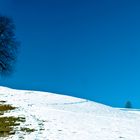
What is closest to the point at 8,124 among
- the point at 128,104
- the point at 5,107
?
the point at 5,107

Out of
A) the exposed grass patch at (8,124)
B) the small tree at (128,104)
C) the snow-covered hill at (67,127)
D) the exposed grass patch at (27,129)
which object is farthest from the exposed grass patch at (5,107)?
the small tree at (128,104)

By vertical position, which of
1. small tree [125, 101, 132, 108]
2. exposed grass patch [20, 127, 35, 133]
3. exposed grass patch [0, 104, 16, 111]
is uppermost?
small tree [125, 101, 132, 108]

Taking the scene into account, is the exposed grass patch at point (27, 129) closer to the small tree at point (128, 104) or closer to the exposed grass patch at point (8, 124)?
the exposed grass patch at point (8, 124)

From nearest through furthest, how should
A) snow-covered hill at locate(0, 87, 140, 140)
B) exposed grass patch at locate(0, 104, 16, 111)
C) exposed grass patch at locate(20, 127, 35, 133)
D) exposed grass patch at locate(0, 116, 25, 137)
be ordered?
snow-covered hill at locate(0, 87, 140, 140) → exposed grass patch at locate(0, 116, 25, 137) → exposed grass patch at locate(20, 127, 35, 133) → exposed grass patch at locate(0, 104, 16, 111)

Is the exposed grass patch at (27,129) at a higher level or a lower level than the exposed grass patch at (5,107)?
lower

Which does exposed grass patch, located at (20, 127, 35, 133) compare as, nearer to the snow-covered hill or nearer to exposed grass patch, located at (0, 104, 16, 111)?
the snow-covered hill

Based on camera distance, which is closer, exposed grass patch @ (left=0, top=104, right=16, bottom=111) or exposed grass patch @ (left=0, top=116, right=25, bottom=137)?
exposed grass patch @ (left=0, top=116, right=25, bottom=137)

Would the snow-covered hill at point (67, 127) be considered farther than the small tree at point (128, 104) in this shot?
No

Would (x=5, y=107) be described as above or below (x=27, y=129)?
above

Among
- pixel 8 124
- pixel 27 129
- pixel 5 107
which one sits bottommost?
pixel 27 129

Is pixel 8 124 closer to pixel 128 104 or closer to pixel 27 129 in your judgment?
pixel 27 129

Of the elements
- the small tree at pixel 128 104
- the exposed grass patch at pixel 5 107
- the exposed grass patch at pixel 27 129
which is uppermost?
the small tree at pixel 128 104

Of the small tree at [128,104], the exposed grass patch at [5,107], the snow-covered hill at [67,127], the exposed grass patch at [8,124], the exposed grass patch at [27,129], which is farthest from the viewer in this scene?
the small tree at [128,104]

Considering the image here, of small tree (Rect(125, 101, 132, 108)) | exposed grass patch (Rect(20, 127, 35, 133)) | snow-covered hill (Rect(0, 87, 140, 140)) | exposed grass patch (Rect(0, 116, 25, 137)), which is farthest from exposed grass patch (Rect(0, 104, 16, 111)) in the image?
small tree (Rect(125, 101, 132, 108))
